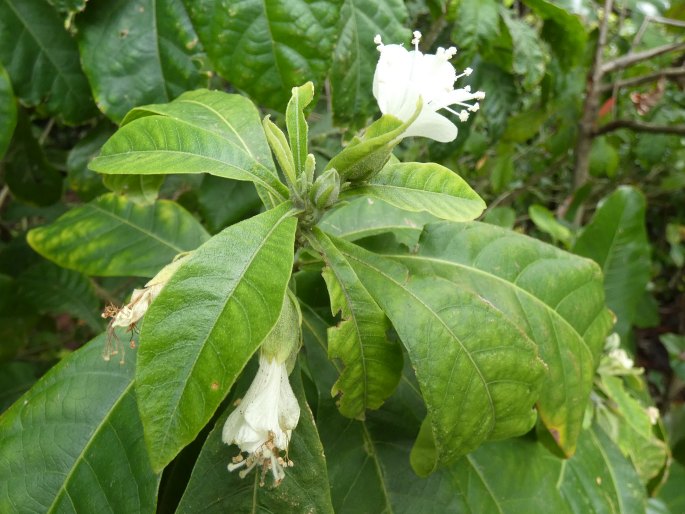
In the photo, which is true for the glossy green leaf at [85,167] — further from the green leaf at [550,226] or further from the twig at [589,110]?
the twig at [589,110]

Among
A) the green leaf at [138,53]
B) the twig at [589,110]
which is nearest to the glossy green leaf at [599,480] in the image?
the green leaf at [138,53]

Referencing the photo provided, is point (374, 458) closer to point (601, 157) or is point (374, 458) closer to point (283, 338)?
point (283, 338)

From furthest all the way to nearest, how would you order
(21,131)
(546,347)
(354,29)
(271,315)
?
(21,131), (354,29), (546,347), (271,315)

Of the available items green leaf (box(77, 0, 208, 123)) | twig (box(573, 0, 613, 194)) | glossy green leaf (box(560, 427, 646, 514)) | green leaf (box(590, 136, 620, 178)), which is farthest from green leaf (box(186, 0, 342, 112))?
green leaf (box(590, 136, 620, 178))

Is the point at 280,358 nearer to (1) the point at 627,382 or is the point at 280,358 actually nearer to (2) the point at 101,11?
(2) the point at 101,11

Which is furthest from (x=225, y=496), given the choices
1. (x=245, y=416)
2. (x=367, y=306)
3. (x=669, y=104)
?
(x=669, y=104)

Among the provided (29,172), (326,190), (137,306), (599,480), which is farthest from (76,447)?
Result: (599,480)

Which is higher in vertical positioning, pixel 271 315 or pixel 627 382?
pixel 271 315
